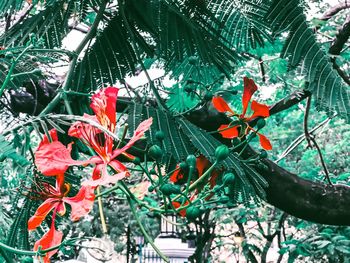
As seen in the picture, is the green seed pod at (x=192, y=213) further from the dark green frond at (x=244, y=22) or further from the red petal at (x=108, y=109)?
the dark green frond at (x=244, y=22)

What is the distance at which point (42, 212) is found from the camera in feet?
2.02

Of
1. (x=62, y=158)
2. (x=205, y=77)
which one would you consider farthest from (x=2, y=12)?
(x=62, y=158)

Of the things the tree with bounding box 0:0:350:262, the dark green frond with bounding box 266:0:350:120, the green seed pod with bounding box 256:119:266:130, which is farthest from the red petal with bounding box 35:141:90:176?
the dark green frond with bounding box 266:0:350:120

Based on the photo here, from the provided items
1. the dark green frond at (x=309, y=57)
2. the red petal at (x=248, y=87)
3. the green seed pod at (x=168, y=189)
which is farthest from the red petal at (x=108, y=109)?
the dark green frond at (x=309, y=57)

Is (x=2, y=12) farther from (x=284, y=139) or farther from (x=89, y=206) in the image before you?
(x=284, y=139)

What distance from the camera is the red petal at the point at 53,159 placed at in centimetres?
57

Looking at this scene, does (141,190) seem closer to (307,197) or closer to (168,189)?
(168,189)

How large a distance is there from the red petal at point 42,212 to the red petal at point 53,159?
0.18 ft

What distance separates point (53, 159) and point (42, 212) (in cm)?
6

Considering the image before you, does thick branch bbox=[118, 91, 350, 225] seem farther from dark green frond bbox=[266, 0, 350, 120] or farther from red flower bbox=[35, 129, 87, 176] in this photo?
red flower bbox=[35, 129, 87, 176]

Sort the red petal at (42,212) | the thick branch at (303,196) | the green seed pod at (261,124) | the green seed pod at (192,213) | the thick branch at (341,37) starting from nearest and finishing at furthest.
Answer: the green seed pod at (192,213), the red petal at (42,212), the green seed pod at (261,124), the thick branch at (341,37), the thick branch at (303,196)

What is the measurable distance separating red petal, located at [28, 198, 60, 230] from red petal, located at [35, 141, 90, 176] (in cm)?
5

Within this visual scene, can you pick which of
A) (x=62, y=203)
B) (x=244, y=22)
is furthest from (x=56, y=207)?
(x=244, y=22)

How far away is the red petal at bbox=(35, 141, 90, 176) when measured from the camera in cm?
57
